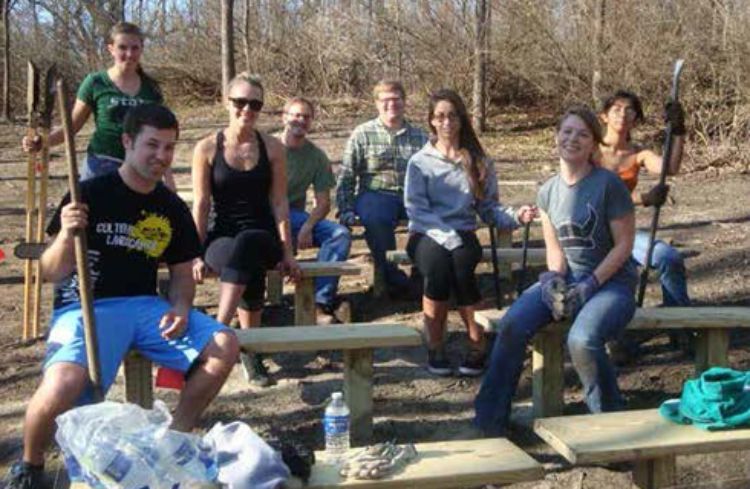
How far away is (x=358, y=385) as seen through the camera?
4375 millimetres

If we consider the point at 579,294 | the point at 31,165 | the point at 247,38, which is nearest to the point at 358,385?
the point at 579,294

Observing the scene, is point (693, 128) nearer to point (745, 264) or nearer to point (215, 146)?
point (745, 264)

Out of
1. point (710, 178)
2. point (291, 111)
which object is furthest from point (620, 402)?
point (710, 178)

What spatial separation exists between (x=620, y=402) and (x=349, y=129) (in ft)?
34.3

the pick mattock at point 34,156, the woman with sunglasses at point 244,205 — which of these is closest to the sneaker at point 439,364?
the woman with sunglasses at point 244,205

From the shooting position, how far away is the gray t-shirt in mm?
4387

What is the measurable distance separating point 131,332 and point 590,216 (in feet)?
6.76

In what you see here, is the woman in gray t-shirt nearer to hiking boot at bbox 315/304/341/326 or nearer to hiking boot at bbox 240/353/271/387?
hiking boot at bbox 240/353/271/387

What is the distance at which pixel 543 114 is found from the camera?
1483 centimetres

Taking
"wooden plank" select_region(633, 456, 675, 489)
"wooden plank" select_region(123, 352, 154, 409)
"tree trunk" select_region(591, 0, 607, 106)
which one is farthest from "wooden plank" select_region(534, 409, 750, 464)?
"tree trunk" select_region(591, 0, 607, 106)

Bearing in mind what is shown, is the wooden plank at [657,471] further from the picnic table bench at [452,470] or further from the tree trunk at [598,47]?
the tree trunk at [598,47]

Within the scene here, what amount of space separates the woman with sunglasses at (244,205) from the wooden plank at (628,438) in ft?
6.01

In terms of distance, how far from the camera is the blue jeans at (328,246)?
235 inches

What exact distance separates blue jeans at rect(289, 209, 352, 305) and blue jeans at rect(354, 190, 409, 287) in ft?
0.58
